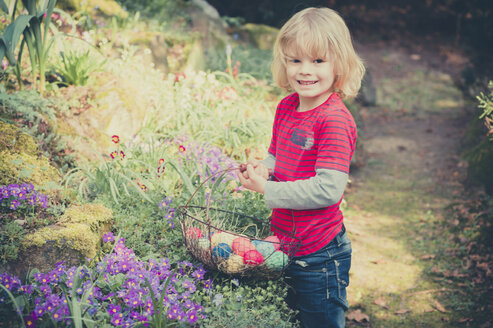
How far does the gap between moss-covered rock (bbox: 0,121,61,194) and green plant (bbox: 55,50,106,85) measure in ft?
3.42

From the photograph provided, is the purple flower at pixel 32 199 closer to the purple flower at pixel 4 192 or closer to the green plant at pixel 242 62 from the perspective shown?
the purple flower at pixel 4 192

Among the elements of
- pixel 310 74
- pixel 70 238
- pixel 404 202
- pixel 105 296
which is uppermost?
pixel 310 74

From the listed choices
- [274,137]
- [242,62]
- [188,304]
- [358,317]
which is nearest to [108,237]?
[188,304]

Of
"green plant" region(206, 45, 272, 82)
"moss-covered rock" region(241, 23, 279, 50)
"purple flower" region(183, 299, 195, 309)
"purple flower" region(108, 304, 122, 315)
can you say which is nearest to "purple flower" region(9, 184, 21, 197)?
"purple flower" region(108, 304, 122, 315)

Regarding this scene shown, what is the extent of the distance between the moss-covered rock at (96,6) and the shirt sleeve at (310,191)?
451 cm

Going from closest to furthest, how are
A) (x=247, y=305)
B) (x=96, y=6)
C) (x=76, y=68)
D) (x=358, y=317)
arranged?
(x=247, y=305)
(x=358, y=317)
(x=76, y=68)
(x=96, y=6)

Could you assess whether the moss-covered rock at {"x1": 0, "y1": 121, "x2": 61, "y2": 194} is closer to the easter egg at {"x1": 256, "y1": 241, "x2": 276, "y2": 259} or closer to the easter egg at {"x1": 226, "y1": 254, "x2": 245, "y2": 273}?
the easter egg at {"x1": 226, "y1": 254, "x2": 245, "y2": 273}

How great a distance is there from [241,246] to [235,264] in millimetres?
91

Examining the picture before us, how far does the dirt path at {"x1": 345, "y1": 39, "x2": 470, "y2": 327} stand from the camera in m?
3.32

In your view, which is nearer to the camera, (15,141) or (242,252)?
(242,252)

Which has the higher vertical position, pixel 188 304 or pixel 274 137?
pixel 274 137

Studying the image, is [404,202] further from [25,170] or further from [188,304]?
[25,170]

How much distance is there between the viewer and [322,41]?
190cm

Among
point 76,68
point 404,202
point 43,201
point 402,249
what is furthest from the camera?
point 404,202
